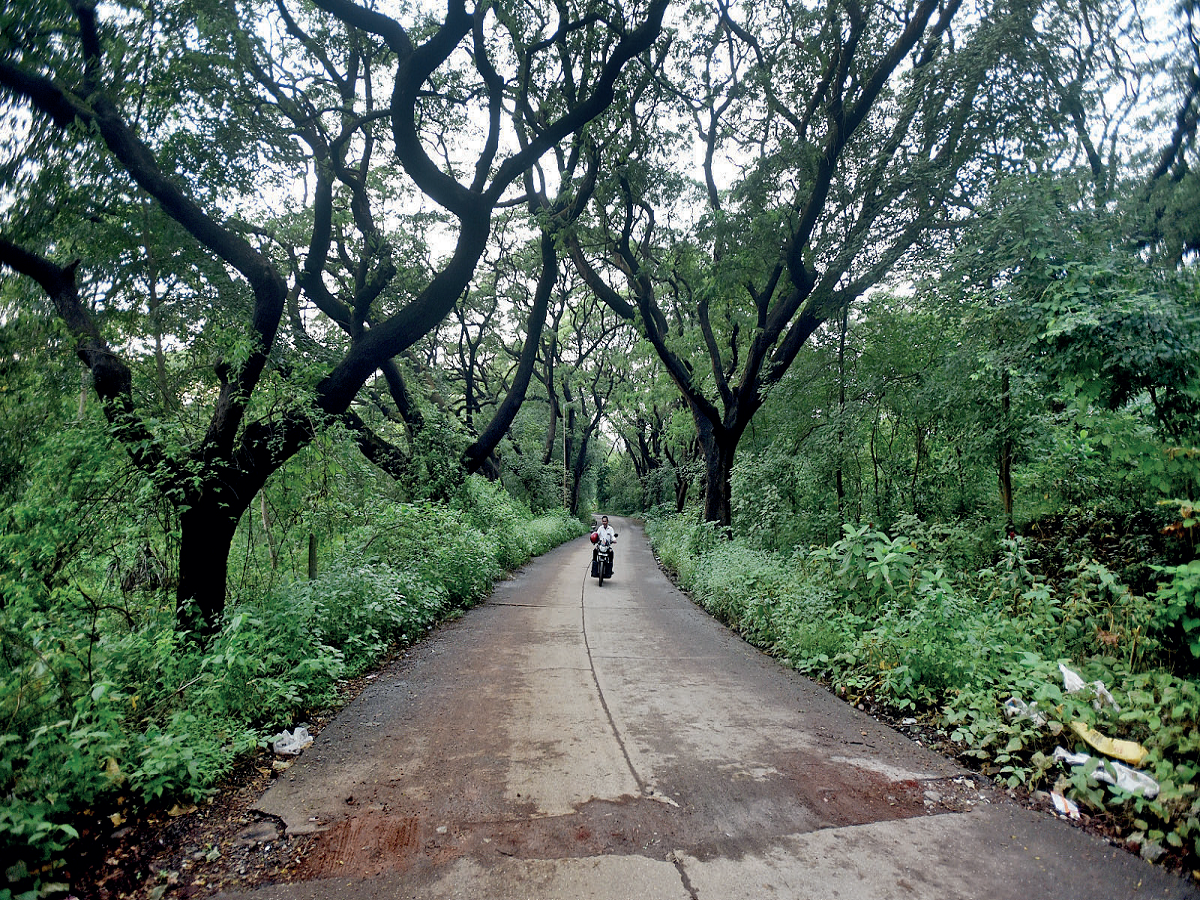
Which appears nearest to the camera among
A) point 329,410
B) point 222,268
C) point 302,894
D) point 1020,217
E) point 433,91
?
point 302,894

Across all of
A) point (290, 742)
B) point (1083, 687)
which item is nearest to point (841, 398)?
point (1083, 687)

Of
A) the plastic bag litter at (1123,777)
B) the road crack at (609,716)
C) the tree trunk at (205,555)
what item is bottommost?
the road crack at (609,716)

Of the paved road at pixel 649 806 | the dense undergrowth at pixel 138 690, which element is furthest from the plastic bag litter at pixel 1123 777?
the dense undergrowth at pixel 138 690

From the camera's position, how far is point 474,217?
723cm

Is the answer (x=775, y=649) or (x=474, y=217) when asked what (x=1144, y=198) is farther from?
(x=474, y=217)

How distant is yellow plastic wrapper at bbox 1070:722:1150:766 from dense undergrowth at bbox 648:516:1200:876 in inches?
1.5

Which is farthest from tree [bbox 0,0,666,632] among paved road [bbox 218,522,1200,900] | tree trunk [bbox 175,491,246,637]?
paved road [bbox 218,522,1200,900]

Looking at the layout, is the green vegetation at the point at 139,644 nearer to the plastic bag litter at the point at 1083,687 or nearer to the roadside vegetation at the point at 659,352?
the roadside vegetation at the point at 659,352

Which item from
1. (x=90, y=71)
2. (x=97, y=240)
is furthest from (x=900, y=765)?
(x=90, y=71)

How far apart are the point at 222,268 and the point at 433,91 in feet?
14.8

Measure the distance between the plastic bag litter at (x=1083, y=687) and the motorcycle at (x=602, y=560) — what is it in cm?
943

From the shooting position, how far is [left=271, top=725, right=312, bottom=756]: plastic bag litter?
12.8 feet

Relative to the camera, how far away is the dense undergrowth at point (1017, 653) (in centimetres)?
312

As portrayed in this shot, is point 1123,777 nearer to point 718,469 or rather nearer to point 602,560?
point 602,560
